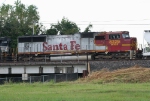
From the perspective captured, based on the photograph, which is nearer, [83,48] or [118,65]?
[118,65]

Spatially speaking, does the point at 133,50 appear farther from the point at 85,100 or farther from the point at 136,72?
the point at 85,100

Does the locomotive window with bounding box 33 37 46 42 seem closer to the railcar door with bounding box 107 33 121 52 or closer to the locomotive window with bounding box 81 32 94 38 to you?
the locomotive window with bounding box 81 32 94 38

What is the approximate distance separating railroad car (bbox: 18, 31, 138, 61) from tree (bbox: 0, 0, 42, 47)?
2699cm

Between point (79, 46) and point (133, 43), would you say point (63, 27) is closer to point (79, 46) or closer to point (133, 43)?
point (79, 46)

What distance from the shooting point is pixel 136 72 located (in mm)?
35281

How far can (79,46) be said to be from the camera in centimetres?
5525

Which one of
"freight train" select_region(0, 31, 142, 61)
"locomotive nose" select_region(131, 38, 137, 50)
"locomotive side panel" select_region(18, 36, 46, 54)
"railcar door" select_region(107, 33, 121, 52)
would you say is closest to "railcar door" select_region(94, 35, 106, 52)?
"freight train" select_region(0, 31, 142, 61)

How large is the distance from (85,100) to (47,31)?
7386 centimetres

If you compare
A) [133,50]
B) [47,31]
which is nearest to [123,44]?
[133,50]

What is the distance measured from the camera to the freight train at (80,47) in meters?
52.3

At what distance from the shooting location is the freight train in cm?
5234

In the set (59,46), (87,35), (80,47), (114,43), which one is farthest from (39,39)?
(114,43)

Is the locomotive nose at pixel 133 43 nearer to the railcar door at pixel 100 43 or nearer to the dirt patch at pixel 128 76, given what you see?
the railcar door at pixel 100 43

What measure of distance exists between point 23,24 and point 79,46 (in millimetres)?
45060
